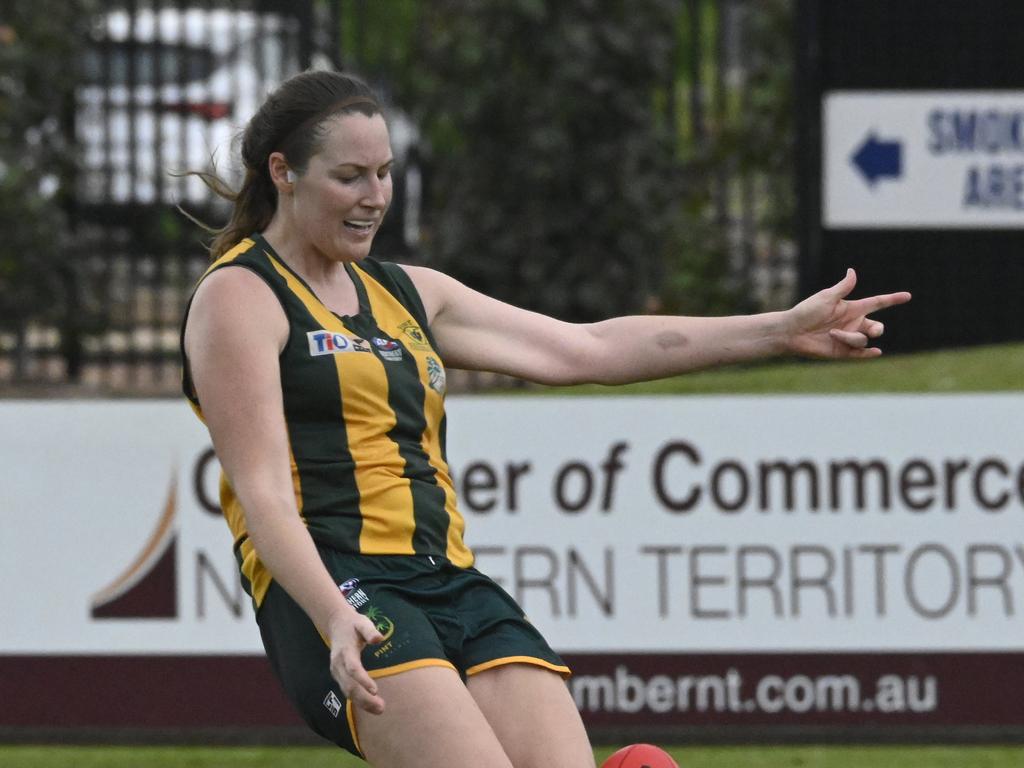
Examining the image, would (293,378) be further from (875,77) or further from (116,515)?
(875,77)

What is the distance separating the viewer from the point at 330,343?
333 centimetres

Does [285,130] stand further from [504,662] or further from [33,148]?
[33,148]

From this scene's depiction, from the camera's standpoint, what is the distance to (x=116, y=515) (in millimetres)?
6168

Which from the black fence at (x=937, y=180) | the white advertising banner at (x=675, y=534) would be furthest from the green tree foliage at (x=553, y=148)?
the white advertising banner at (x=675, y=534)

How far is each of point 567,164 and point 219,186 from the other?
6514 millimetres

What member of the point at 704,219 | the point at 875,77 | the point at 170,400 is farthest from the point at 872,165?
the point at 170,400

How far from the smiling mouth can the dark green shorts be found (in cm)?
59

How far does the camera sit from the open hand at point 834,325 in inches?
144

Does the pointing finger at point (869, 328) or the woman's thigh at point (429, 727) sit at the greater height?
the pointing finger at point (869, 328)

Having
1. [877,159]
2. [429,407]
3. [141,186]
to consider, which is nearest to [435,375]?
[429,407]

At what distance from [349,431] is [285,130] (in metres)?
0.56

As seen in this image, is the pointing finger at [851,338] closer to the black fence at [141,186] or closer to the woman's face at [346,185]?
the woman's face at [346,185]

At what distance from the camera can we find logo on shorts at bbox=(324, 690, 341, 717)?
10.7 feet

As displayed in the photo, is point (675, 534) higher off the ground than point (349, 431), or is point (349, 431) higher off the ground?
point (349, 431)
